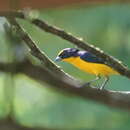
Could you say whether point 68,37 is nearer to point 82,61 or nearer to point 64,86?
point 64,86

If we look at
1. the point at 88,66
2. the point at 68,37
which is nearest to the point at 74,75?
the point at 88,66

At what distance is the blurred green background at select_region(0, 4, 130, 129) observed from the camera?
24cm

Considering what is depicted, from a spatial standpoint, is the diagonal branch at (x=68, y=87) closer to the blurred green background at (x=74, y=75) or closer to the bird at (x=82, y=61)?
the blurred green background at (x=74, y=75)

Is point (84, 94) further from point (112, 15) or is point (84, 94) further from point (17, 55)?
point (112, 15)

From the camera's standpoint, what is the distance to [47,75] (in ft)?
0.59

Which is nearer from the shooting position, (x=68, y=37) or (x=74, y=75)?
(x=68, y=37)

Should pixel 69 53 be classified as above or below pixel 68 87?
below

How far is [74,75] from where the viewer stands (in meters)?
0.45

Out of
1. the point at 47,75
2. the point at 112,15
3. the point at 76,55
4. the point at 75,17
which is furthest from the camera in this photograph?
the point at 112,15

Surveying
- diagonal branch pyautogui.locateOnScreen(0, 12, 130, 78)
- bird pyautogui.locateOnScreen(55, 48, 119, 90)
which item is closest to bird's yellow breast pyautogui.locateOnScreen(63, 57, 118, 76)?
bird pyautogui.locateOnScreen(55, 48, 119, 90)

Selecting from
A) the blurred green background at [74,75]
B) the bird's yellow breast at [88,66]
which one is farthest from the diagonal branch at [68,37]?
the bird's yellow breast at [88,66]

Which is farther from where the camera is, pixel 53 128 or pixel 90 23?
pixel 90 23

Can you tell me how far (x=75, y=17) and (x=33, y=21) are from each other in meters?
0.89

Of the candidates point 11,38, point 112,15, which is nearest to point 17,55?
point 11,38
